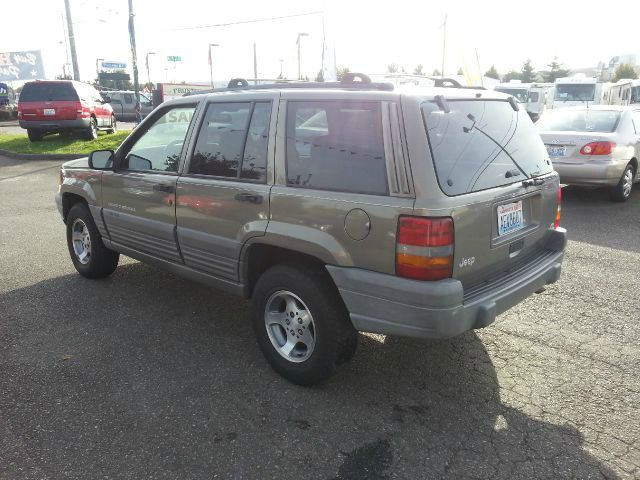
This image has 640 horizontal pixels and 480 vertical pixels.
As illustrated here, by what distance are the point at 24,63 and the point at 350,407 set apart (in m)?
73.5

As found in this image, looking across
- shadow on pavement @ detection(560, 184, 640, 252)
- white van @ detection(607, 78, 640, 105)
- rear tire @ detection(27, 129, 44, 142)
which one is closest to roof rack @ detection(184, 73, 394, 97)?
shadow on pavement @ detection(560, 184, 640, 252)

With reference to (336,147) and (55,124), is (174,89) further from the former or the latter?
(336,147)

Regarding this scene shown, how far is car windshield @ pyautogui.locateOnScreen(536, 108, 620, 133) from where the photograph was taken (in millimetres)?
8664

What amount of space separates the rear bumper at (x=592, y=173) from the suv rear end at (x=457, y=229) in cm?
536

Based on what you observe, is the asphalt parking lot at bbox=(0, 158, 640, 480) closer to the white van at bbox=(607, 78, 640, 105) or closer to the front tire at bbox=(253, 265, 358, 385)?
the front tire at bbox=(253, 265, 358, 385)

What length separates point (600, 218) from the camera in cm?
764

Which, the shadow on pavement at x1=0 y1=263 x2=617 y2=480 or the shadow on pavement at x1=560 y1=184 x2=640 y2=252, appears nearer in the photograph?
the shadow on pavement at x1=0 y1=263 x2=617 y2=480

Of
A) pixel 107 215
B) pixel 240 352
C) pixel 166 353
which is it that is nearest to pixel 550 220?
pixel 240 352

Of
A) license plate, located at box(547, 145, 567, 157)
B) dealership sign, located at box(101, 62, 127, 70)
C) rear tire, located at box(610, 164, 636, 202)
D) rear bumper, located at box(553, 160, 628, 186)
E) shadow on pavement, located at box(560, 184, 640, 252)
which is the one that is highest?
dealership sign, located at box(101, 62, 127, 70)

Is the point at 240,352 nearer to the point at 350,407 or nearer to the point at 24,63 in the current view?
the point at 350,407

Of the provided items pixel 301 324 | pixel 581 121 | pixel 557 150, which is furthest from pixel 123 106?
pixel 301 324

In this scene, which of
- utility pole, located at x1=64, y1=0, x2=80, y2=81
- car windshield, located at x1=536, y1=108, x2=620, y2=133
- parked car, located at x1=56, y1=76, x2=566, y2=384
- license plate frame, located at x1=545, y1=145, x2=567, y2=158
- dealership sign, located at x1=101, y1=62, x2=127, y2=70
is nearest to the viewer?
parked car, located at x1=56, y1=76, x2=566, y2=384

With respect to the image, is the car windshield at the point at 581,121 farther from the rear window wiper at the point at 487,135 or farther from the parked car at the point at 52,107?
the parked car at the point at 52,107

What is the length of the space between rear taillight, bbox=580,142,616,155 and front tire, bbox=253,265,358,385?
21.5ft
